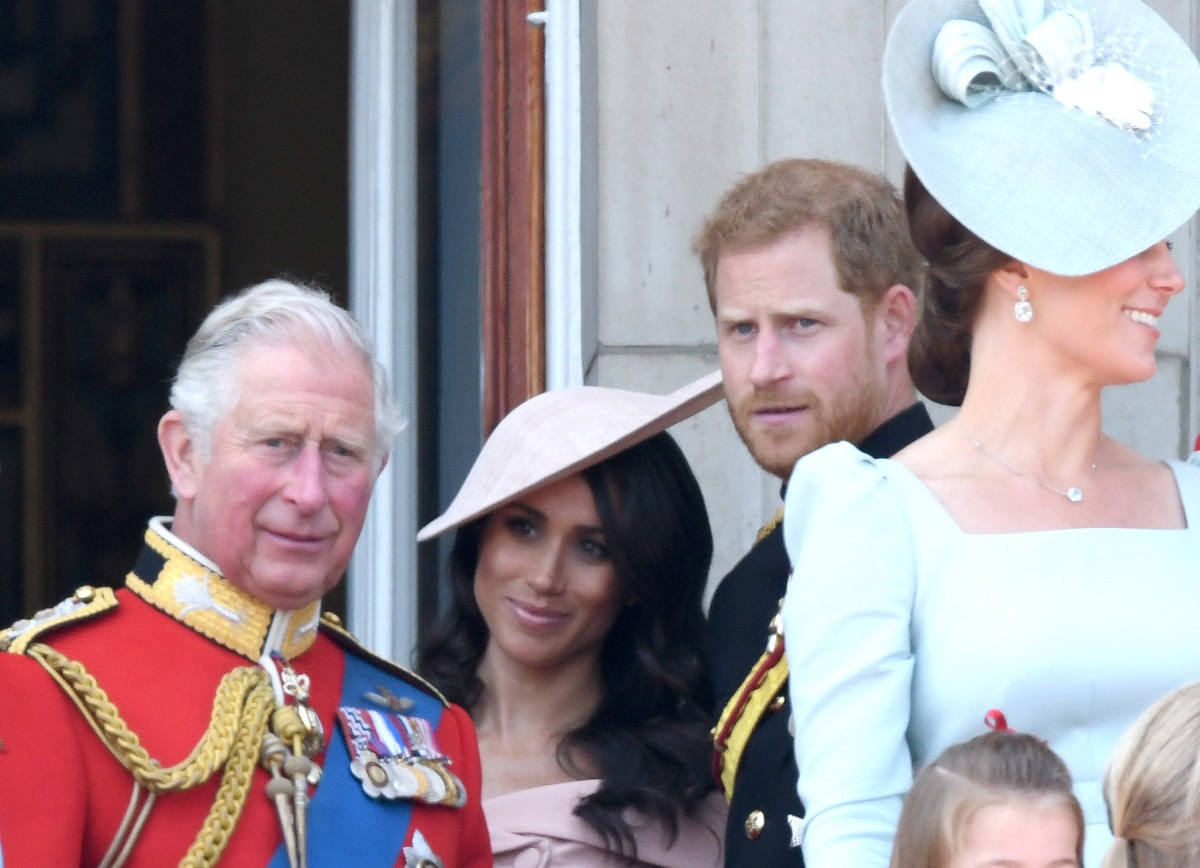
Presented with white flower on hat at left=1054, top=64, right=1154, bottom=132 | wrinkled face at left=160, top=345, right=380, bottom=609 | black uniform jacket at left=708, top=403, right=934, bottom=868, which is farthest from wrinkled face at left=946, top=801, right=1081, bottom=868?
wrinkled face at left=160, top=345, right=380, bottom=609

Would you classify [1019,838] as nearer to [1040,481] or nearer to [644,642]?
[1040,481]

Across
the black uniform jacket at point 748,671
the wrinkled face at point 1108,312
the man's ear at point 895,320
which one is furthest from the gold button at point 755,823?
the man's ear at point 895,320

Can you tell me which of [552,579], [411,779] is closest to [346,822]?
[411,779]

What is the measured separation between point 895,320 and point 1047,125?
77cm

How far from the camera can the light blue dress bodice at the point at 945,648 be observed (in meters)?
2.25

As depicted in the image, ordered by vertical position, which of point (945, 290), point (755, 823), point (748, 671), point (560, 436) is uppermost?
point (945, 290)

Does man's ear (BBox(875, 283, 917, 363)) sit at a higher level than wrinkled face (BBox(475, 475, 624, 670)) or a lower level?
higher

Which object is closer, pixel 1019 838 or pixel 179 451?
pixel 1019 838

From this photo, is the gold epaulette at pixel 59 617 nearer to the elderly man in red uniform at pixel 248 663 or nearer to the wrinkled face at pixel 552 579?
the elderly man in red uniform at pixel 248 663

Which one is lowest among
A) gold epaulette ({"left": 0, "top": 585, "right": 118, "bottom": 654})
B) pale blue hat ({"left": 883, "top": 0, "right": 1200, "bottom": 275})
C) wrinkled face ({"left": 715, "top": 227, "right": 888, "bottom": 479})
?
gold epaulette ({"left": 0, "top": 585, "right": 118, "bottom": 654})

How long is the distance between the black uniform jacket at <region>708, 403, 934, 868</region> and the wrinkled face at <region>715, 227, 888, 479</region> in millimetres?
66

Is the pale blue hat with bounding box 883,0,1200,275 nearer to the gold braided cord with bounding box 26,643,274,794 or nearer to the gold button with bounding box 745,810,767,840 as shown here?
the gold button with bounding box 745,810,767,840

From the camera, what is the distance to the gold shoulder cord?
2418 millimetres

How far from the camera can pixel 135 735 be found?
2441 millimetres
